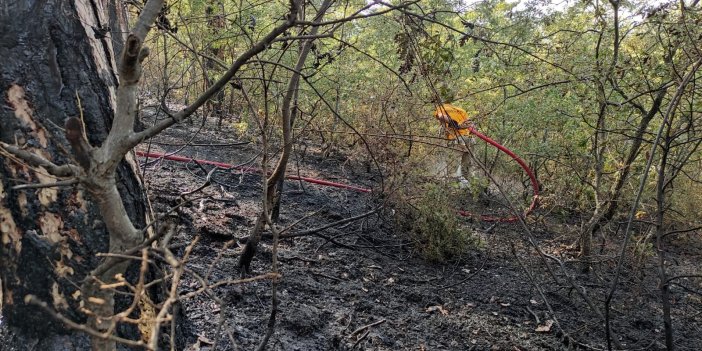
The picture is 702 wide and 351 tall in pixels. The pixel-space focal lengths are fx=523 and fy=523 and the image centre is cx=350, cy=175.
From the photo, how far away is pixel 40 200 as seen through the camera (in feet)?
5.52

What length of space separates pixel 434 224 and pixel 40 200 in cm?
332

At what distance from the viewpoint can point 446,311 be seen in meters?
3.51

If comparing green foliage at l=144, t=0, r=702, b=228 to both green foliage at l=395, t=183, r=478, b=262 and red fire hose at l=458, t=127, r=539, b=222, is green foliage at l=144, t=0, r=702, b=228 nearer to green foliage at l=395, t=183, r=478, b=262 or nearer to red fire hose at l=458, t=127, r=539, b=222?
red fire hose at l=458, t=127, r=539, b=222

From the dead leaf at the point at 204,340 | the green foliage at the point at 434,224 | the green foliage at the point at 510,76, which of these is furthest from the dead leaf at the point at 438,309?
the dead leaf at the point at 204,340

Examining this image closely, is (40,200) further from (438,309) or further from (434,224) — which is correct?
(434,224)

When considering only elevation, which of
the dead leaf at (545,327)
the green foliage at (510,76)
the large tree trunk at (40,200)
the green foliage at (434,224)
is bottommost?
the dead leaf at (545,327)

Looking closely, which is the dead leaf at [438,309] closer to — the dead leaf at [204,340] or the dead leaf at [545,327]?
the dead leaf at [545,327]

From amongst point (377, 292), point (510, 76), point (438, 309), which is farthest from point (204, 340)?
point (510, 76)

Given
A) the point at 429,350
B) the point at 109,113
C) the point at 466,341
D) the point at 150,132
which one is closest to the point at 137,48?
the point at 150,132

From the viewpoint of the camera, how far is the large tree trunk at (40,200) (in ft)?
5.49

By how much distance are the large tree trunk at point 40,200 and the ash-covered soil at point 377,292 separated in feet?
2.15

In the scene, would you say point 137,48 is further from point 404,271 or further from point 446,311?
point 404,271

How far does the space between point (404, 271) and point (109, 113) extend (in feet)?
9.24

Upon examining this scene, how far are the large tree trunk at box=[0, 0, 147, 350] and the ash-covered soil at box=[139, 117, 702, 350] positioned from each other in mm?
656
